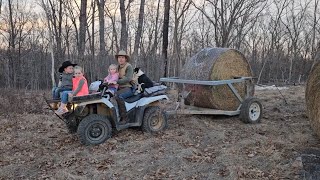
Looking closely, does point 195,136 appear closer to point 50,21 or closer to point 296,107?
point 296,107

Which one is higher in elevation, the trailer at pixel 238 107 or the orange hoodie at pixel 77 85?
the orange hoodie at pixel 77 85

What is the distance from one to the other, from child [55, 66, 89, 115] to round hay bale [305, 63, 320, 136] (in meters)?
3.93

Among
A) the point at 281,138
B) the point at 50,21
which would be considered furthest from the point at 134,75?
the point at 50,21

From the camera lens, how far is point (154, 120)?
25.4ft

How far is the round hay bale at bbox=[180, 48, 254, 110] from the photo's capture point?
9031mm

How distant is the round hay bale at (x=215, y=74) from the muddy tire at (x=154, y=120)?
5.47 ft

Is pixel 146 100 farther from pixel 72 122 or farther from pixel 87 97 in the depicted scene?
pixel 72 122

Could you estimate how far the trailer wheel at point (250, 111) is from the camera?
870 cm

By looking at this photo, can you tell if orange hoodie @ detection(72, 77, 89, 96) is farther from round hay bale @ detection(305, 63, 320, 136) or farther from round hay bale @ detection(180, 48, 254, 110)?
round hay bale @ detection(305, 63, 320, 136)

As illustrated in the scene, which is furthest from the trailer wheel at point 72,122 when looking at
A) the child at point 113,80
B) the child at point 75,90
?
the child at point 113,80

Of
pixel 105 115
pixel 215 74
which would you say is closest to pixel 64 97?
pixel 105 115

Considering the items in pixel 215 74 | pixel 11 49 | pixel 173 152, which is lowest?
pixel 173 152

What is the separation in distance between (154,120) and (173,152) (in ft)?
5.06

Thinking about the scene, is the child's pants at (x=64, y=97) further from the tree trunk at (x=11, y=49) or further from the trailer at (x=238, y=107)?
the tree trunk at (x=11, y=49)
